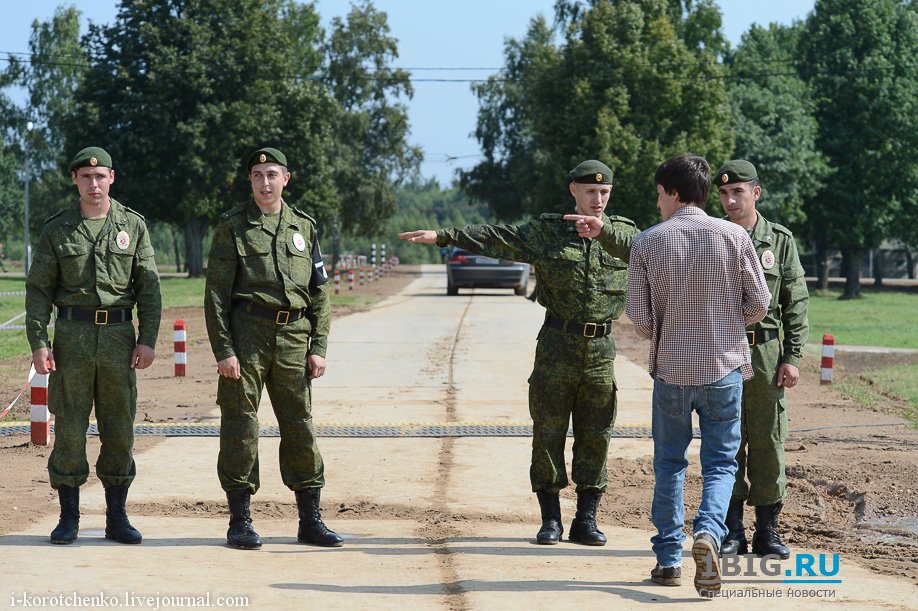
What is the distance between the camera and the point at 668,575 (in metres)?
5.51

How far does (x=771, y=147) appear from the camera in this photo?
1937 inches

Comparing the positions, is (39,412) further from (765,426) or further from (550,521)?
(765,426)

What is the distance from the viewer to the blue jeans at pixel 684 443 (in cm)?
549

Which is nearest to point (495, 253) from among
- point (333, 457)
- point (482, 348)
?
point (333, 457)

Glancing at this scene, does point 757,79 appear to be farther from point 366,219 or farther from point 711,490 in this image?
point 711,490

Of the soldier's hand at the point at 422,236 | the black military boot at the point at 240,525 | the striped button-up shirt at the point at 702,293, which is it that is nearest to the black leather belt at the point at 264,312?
the soldier's hand at the point at 422,236

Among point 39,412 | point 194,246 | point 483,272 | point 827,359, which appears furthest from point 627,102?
point 39,412

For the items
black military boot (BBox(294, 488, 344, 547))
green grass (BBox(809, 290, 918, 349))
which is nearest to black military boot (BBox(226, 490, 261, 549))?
black military boot (BBox(294, 488, 344, 547))

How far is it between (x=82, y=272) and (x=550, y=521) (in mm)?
2762

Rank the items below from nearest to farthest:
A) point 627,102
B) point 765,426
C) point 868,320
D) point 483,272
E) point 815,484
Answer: point 765,426 < point 815,484 < point 868,320 < point 483,272 < point 627,102

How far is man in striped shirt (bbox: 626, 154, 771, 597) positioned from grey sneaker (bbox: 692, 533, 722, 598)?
28 centimetres

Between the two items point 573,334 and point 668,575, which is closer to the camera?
point 668,575

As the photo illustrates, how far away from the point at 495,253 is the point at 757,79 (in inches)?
2052

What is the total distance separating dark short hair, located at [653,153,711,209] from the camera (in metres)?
5.57
